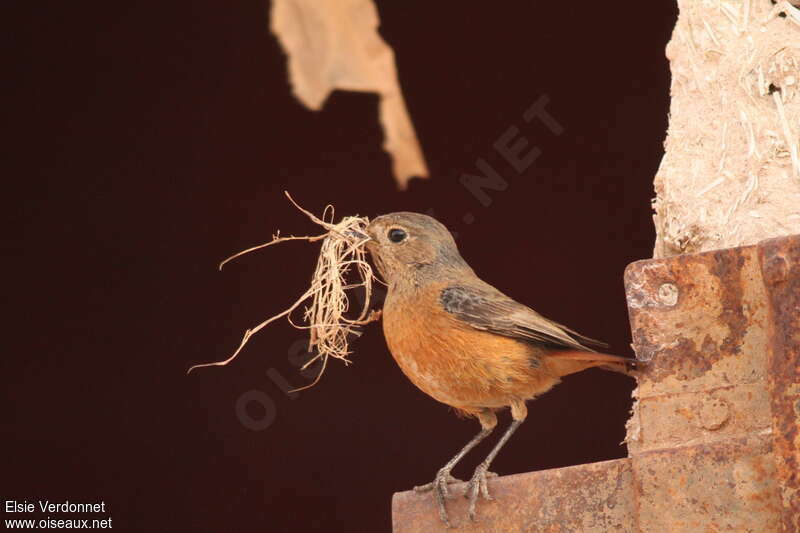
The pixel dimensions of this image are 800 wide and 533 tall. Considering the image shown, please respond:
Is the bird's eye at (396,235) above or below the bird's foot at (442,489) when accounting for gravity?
above

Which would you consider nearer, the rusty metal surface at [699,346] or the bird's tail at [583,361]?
the rusty metal surface at [699,346]

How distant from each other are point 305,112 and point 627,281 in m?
4.67

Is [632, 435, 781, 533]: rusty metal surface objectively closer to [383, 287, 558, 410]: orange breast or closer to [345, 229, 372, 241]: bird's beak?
[383, 287, 558, 410]: orange breast

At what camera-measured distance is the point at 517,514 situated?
9.66ft

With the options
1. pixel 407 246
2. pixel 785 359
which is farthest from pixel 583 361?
pixel 785 359

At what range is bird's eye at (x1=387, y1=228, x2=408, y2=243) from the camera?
4082 mm

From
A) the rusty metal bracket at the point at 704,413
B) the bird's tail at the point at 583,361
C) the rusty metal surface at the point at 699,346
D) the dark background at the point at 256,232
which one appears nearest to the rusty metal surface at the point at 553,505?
the rusty metal bracket at the point at 704,413

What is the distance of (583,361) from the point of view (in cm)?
354

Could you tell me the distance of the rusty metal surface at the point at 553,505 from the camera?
2.76 metres

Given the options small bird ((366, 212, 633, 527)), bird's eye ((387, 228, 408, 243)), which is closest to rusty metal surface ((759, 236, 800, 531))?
small bird ((366, 212, 633, 527))

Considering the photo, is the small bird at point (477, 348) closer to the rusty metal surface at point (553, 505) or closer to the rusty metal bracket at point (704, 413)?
the rusty metal surface at point (553, 505)

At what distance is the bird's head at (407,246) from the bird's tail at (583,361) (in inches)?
23.4

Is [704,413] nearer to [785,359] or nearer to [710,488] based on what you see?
[710,488]

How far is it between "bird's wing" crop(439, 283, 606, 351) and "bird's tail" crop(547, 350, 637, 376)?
0.02m
